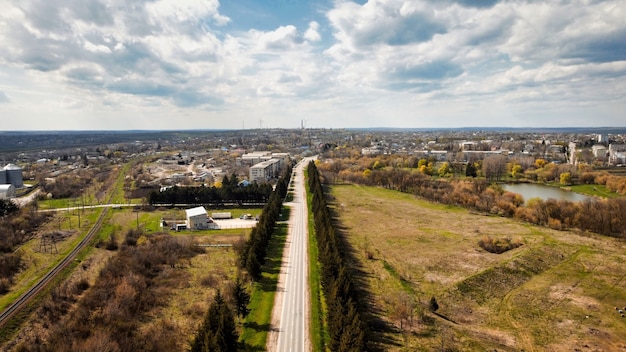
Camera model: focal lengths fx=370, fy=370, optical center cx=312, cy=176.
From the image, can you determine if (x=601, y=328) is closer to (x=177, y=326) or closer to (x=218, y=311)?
(x=218, y=311)

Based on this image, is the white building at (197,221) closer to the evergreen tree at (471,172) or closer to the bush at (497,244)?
the bush at (497,244)

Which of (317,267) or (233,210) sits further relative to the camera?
(233,210)

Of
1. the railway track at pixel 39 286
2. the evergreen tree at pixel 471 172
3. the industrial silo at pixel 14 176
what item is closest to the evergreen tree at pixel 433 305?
the railway track at pixel 39 286

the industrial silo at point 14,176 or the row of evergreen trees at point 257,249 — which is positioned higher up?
the industrial silo at point 14,176

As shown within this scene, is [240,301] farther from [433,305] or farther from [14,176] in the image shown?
[14,176]

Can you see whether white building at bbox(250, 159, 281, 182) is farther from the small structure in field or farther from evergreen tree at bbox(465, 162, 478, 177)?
evergreen tree at bbox(465, 162, 478, 177)

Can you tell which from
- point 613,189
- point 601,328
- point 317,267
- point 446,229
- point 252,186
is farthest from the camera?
point 613,189

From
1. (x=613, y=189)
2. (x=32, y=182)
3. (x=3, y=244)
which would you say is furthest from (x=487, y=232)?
(x=32, y=182)

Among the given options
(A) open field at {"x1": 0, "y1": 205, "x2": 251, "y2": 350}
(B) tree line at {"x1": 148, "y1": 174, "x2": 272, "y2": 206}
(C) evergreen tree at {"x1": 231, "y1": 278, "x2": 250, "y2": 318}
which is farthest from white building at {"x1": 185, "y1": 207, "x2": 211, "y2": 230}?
(C) evergreen tree at {"x1": 231, "y1": 278, "x2": 250, "y2": 318}
